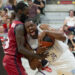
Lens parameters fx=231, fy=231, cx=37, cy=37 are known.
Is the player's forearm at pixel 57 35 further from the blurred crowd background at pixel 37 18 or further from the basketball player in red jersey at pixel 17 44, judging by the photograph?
the blurred crowd background at pixel 37 18

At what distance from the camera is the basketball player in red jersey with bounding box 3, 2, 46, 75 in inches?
108

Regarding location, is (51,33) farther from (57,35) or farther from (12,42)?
(12,42)

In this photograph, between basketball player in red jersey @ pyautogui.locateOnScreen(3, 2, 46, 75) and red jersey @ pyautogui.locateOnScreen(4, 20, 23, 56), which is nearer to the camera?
basketball player in red jersey @ pyautogui.locateOnScreen(3, 2, 46, 75)

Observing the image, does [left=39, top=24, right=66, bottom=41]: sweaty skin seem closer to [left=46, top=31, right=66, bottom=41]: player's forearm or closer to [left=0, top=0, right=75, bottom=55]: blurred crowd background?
[left=46, top=31, right=66, bottom=41]: player's forearm

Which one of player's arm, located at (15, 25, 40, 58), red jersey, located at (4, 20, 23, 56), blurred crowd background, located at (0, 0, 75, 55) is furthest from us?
blurred crowd background, located at (0, 0, 75, 55)

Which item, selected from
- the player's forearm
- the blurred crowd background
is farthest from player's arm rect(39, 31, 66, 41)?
the blurred crowd background

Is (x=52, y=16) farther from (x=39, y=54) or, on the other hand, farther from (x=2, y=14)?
(x=39, y=54)

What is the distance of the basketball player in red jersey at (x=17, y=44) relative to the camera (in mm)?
2742

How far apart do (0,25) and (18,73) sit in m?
4.72

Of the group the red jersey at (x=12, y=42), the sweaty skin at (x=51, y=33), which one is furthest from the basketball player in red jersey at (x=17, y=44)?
the sweaty skin at (x=51, y=33)

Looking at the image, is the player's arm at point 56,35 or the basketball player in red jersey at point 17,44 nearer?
the basketball player in red jersey at point 17,44

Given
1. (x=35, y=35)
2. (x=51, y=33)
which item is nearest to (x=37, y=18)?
(x=51, y=33)

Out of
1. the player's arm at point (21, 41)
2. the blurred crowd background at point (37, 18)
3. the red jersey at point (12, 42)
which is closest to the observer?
the player's arm at point (21, 41)

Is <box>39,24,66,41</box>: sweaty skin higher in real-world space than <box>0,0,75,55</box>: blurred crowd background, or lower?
higher
